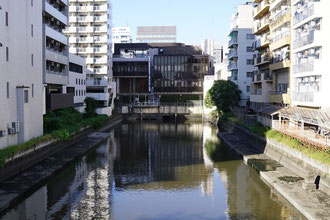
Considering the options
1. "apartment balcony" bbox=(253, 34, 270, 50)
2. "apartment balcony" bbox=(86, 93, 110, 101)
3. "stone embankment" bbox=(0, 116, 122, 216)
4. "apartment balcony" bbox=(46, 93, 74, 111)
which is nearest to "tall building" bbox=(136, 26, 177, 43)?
"apartment balcony" bbox=(86, 93, 110, 101)

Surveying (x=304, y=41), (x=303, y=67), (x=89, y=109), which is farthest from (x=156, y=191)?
(x=89, y=109)

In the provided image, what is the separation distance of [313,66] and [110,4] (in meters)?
53.1

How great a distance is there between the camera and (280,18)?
42.4 metres

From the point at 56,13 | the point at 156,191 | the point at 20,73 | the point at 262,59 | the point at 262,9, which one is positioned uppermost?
the point at 262,9

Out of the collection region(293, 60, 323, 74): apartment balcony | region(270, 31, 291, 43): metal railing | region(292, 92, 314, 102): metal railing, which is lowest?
region(292, 92, 314, 102): metal railing

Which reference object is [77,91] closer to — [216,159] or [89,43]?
[89,43]

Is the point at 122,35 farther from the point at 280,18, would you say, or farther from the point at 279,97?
the point at 279,97

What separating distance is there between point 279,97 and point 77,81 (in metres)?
29.7

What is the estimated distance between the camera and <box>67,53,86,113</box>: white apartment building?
181ft

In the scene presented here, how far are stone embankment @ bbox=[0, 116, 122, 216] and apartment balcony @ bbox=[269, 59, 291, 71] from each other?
2146 cm

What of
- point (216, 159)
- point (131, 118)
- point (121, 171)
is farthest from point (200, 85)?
point (121, 171)

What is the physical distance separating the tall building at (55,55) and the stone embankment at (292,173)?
19.6 m

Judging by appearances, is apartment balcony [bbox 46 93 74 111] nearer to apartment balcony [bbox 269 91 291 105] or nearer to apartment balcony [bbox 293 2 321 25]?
apartment balcony [bbox 269 91 291 105]

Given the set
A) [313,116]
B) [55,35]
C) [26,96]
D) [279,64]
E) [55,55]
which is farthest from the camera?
[55,55]
